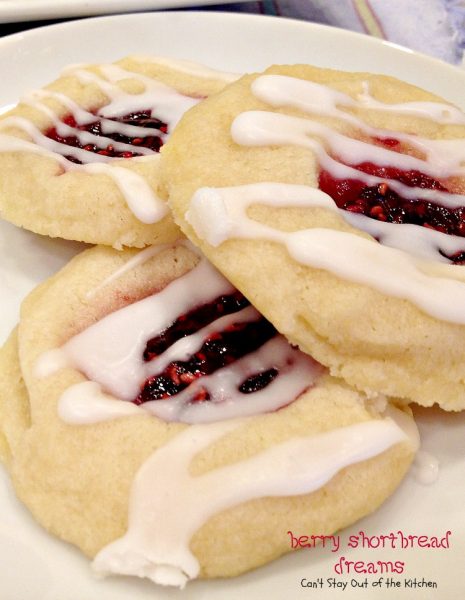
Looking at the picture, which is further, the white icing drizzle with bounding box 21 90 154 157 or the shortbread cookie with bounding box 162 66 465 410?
the white icing drizzle with bounding box 21 90 154 157

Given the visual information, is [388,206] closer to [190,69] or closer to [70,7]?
[190,69]

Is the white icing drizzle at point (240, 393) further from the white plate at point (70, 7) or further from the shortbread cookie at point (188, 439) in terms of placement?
the white plate at point (70, 7)

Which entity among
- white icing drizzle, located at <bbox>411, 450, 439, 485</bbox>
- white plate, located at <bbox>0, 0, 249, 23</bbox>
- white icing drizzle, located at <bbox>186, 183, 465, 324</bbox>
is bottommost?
white icing drizzle, located at <bbox>411, 450, 439, 485</bbox>

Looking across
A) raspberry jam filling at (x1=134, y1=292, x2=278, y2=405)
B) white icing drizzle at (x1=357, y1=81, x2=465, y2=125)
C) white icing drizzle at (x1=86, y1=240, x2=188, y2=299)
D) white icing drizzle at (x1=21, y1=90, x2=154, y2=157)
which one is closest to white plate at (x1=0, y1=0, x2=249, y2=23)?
white icing drizzle at (x1=21, y1=90, x2=154, y2=157)

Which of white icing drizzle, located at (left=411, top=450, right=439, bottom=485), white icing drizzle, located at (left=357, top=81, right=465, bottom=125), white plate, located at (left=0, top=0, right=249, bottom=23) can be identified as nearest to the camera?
white icing drizzle, located at (left=411, top=450, right=439, bottom=485)

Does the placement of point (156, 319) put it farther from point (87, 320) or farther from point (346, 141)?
point (346, 141)

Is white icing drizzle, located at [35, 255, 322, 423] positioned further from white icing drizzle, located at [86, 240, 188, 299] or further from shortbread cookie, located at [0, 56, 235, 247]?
shortbread cookie, located at [0, 56, 235, 247]

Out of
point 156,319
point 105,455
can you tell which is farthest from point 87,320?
point 105,455

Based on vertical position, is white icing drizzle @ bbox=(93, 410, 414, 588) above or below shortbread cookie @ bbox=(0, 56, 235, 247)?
below
